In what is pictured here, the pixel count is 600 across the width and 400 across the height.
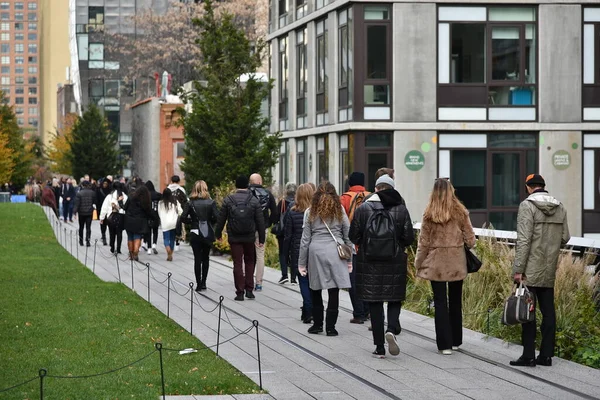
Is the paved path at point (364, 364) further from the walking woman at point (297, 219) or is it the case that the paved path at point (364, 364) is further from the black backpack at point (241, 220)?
the black backpack at point (241, 220)

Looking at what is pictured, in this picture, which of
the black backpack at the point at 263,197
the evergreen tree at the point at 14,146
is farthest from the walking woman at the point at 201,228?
the evergreen tree at the point at 14,146

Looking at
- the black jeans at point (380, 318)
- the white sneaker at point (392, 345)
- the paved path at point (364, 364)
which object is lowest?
the paved path at point (364, 364)

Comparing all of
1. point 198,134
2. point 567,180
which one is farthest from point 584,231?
point 198,134

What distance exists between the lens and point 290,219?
16.3 metres

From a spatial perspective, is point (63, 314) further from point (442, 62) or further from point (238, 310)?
point (442, 62)

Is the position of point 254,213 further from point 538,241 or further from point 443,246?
point 538,241

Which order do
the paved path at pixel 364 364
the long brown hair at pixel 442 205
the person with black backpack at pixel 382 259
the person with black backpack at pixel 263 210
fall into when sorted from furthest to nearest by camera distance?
the person with black backpack at pixel 263 210
the person with black backpack at pixel 382 259
the long brown hair at pixel 442 205
the paved path at pixel 364 364

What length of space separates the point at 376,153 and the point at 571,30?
6.80m

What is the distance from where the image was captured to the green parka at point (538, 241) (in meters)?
11.4

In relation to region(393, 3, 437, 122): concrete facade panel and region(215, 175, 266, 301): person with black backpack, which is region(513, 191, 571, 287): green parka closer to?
region(215, 175, 266, 301): person with black backpack

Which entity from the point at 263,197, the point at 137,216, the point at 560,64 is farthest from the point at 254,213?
the point at 560,64

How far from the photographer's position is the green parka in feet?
37.5

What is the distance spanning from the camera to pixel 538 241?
11.5m

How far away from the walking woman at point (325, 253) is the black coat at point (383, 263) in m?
1.24
